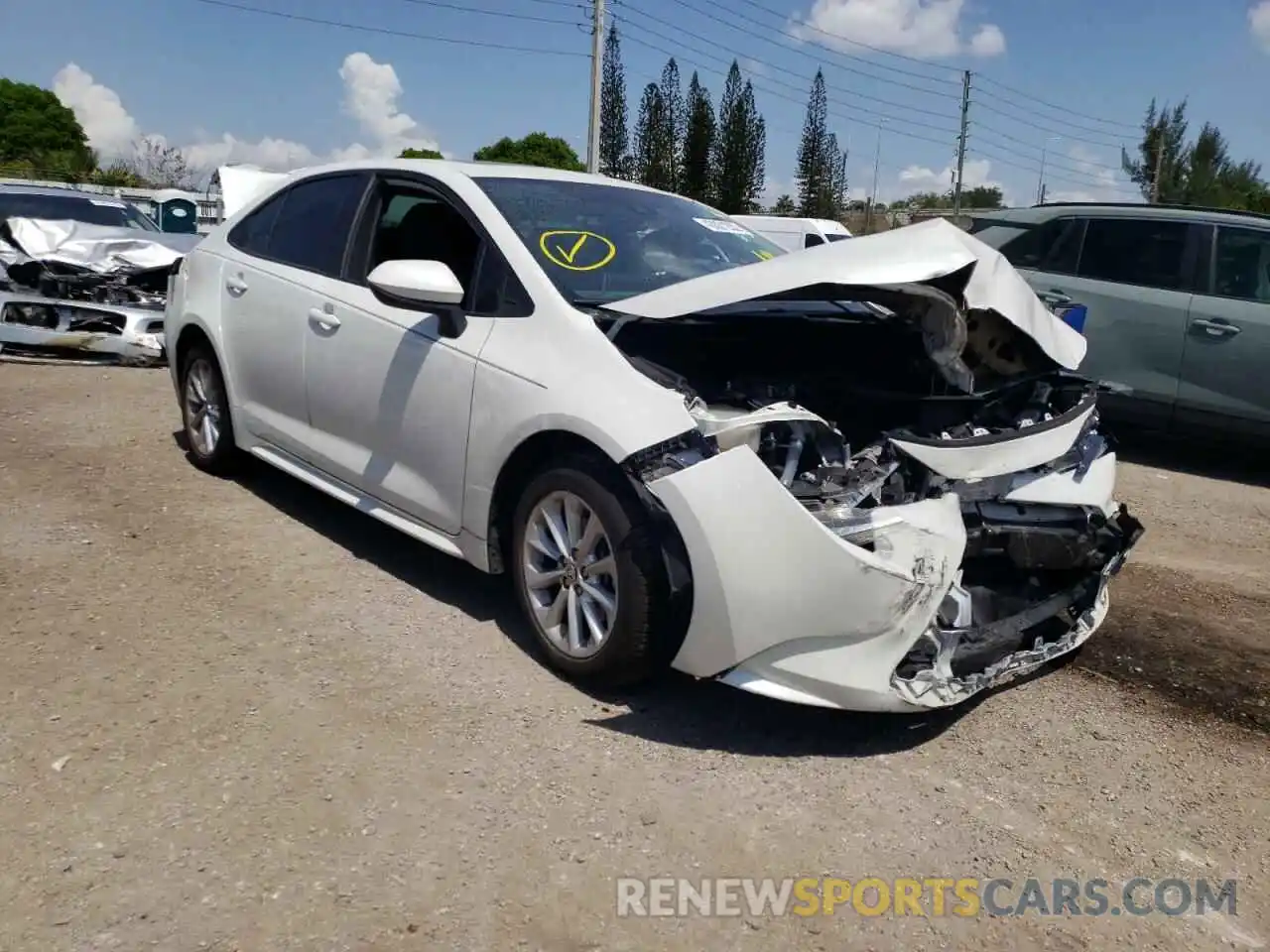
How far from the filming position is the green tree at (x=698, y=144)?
6097cm

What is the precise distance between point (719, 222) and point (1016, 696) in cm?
241

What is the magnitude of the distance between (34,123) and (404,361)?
88.4 metres

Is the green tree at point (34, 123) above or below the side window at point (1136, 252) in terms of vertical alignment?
above

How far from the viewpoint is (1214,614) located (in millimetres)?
4664

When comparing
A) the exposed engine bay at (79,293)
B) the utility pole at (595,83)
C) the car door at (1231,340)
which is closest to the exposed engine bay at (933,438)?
the car door at (1231,340)

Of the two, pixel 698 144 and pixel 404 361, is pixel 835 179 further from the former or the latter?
pixel 404 361

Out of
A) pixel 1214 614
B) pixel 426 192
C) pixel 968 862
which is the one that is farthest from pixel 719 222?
pixel 968 862

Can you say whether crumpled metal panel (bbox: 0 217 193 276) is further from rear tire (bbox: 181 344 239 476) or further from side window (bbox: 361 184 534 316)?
side window (bbox: 361 184 534 316)

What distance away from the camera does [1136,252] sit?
757 centimetres

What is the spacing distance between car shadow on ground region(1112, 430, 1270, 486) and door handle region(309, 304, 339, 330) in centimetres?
511

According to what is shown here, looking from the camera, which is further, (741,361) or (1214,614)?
(1214,614)

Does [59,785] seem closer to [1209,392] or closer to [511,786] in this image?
[511,786]

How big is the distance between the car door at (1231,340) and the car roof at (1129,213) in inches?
3.9

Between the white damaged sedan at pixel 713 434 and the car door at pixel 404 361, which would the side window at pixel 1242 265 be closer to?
the white damaged sedan at pixel 713 434
